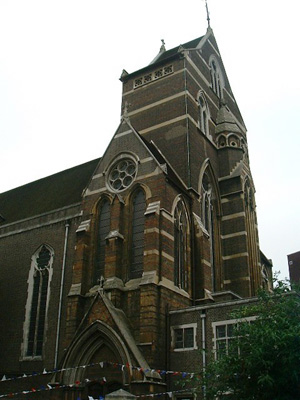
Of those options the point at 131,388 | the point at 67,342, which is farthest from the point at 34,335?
the point at 131,388

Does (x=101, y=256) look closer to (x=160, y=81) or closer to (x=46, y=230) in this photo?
(x=46, y=230)

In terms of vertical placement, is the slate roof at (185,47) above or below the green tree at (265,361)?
above

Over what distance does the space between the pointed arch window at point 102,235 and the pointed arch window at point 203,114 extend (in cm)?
949

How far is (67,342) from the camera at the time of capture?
23.3 metres

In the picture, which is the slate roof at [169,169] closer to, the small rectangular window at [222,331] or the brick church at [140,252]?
the brick church at [140,252]

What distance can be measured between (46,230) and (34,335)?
258 inches

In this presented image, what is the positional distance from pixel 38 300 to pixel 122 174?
9.27 metres

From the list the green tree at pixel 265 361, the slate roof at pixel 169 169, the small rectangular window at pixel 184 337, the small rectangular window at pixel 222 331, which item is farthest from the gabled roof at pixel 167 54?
the green tree at pixel 265 361

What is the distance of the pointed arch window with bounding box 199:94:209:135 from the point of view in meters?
32.0

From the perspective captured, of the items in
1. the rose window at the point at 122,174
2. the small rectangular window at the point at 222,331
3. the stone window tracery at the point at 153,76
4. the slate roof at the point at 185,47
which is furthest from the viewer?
the slate roof at the point at 185,47

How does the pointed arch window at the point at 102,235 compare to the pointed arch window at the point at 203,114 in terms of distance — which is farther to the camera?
the pointed arch window at the point at 203,114

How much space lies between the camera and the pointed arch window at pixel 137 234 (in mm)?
23766

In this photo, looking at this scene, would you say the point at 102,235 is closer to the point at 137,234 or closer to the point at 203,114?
the point at 137,234

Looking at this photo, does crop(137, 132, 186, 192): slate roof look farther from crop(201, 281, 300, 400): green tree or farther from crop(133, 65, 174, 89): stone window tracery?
crop(201, 281, 300, 400): green tree
